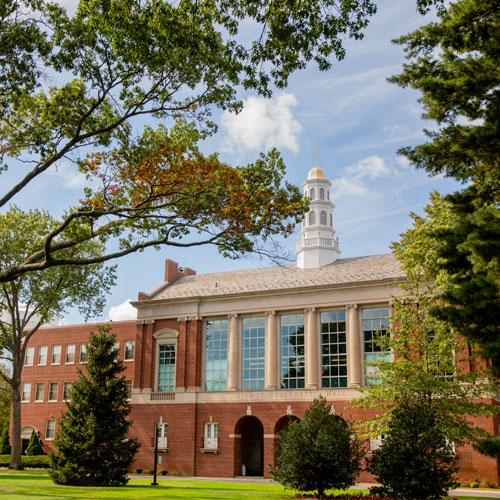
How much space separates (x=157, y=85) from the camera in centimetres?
1773

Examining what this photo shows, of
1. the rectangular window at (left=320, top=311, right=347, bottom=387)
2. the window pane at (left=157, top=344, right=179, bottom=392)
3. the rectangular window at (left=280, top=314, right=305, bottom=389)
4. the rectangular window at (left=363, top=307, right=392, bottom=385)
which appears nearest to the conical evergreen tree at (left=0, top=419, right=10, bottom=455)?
the window pane at (left=157, top=344, right=179, bottom=392)

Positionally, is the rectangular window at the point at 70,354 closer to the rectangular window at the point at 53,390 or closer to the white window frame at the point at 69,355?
the white window frame at the point at 69,355

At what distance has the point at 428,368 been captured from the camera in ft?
82.3

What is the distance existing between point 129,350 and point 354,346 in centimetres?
1907

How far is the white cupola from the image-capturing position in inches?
1687

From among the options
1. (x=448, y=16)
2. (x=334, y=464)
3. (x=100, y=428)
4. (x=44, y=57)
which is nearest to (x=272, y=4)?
(x=448, y=16)

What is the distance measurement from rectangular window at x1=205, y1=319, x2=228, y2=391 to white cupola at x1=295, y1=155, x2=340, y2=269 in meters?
7.17

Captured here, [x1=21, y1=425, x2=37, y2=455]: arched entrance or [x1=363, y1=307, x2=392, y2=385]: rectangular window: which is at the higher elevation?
[x1=363, y1=307, x2=392, y2=385]: rectangular window

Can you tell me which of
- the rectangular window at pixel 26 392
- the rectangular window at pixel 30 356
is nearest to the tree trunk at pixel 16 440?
the rectangular window at pixel 26 392

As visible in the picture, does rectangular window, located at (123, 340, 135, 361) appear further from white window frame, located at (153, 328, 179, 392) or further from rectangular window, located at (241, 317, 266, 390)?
rectangular window, located at (241, 317, 266, 390)

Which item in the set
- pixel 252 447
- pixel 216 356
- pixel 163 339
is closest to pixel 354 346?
pixel 216 356

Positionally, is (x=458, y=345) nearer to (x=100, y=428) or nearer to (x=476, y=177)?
(x=476, y=177)

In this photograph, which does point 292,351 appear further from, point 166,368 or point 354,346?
point 166,368

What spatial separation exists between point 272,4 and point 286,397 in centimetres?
2825
